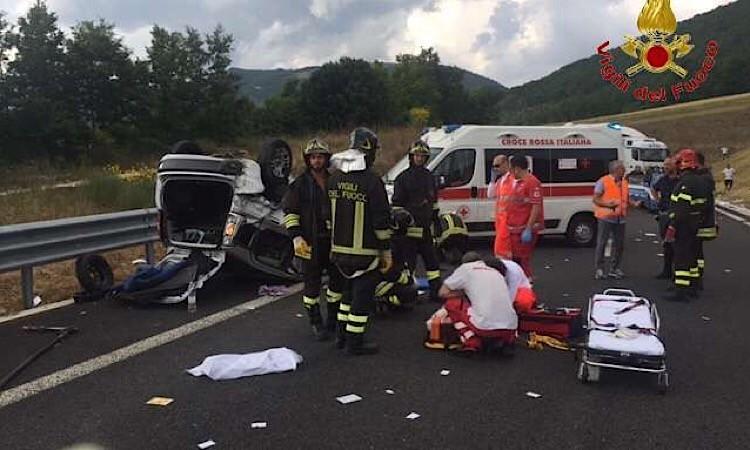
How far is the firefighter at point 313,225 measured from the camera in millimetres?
6312

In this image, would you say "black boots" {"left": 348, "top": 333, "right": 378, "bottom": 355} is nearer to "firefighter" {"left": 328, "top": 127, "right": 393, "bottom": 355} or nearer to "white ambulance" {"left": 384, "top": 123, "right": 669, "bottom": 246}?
"firefighter" {"left": 328, "top": 127, "right": 393, "bottom": 355}

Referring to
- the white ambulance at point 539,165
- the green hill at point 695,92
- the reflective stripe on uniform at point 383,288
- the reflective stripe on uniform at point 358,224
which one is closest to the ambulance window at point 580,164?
the white ambulance at point 539,165

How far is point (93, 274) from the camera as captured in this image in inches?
316

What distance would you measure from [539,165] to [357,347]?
8.07 metres

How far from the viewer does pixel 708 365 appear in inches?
223

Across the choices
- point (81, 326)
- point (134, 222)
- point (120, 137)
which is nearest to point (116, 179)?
point (134, 222)

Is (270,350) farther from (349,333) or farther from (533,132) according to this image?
(533,132)

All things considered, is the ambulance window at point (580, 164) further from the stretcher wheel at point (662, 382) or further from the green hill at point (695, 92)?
the green hill at point (695, 92)

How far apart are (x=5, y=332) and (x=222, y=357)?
2292mm

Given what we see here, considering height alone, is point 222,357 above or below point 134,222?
below

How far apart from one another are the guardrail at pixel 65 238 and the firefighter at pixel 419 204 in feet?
10.6

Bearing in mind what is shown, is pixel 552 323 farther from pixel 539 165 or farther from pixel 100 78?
pixel 100 78

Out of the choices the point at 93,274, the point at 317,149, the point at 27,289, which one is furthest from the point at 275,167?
the point at 27,289

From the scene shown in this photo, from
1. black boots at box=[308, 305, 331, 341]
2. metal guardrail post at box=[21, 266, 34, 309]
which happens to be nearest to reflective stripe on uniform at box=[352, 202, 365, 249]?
black boots at box=[308, 305, 331, 341]
